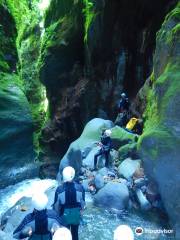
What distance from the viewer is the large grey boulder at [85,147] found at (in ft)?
42.7

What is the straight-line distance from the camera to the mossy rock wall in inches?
325

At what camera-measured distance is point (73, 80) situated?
20.7 m

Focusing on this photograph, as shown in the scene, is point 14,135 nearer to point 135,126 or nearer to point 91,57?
point 91,57

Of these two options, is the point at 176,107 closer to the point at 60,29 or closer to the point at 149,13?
the point at 149,13

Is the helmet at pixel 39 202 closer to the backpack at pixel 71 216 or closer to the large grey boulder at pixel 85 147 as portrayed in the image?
the backpack at pixel 71 216

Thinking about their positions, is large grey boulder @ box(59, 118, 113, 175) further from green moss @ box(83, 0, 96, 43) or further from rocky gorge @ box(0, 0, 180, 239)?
green moss @ box(83, 0, 96, 43)

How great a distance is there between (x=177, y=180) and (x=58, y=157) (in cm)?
1418

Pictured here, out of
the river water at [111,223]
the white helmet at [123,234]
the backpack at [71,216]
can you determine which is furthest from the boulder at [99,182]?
the white helmet at [123,234]

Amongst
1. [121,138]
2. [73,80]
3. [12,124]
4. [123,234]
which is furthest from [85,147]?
[123,234]

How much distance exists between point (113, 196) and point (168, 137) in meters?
2.23

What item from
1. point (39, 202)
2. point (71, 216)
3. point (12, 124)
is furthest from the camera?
point (12, 124)

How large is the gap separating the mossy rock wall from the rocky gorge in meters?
2.78

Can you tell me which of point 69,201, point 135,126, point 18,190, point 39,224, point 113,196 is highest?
point 39,224

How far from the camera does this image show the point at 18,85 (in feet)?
Result: 74.3
